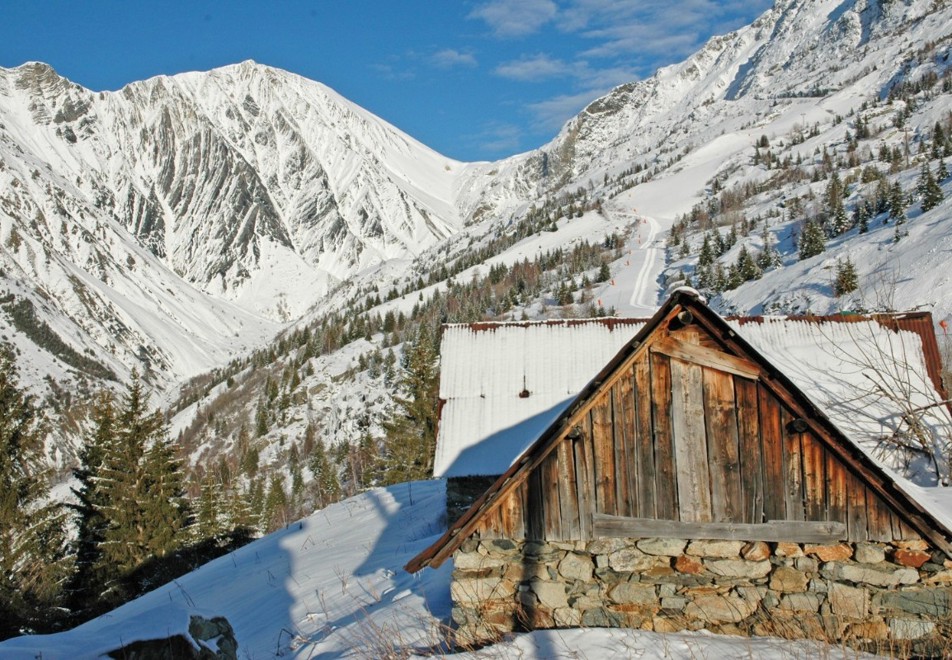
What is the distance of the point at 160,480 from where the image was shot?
987 inches

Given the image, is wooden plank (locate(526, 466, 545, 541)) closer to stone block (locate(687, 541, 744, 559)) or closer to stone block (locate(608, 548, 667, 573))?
stone block (locate(608, 548, 667, 573))

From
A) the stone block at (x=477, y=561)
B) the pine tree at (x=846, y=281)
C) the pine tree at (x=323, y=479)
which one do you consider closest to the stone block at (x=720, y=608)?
the stone block at (x=477, y=561)

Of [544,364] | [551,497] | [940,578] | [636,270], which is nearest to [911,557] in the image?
[940,578]

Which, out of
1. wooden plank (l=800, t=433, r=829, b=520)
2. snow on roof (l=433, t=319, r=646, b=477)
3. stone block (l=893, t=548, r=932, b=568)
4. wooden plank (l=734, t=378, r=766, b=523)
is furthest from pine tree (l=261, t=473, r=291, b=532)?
stone block (l=893, t=548, r=932, b=568)

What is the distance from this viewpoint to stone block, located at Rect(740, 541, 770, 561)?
24.3 feet

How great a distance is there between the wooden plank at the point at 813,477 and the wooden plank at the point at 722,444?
0.70 metres

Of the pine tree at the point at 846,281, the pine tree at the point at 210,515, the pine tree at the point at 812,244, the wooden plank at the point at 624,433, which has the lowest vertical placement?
the pine tree at the point at 210,515

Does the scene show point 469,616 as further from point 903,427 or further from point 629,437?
point 903,427

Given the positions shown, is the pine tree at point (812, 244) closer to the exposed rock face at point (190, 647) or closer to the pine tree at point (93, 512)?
the pine tree at point (93, 512)

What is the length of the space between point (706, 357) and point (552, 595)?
10.6 ft

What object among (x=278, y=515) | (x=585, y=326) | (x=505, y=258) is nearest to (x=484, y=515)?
(x=585, y=326)

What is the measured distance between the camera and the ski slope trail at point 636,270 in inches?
3211

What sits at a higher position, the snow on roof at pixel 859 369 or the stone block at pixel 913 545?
the snow on roof at pixel 859 369

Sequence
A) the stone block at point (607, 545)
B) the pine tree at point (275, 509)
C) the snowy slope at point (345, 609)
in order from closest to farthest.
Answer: the snowy slope at point (345, 609), the stone block at point (607, 545), the pine tree at point (275, 509)
